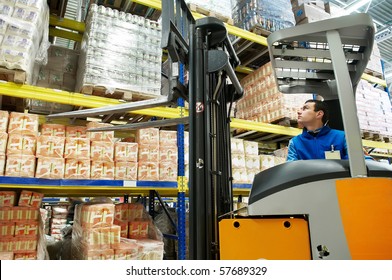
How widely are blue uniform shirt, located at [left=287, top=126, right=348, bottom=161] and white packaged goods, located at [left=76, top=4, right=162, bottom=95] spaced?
1.88 m

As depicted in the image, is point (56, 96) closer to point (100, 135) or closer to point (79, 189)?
point (100, 135)

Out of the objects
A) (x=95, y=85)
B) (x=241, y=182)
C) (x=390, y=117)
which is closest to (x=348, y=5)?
(x=390, y=117)

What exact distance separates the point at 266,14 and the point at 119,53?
289 centimetres

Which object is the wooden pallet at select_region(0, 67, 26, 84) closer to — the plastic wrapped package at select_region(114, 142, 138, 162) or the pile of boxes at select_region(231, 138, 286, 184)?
the plastic wrapped package at select_region(114, 142, 138, 162)

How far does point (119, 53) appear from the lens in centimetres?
379

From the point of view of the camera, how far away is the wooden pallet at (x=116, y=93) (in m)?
3.57

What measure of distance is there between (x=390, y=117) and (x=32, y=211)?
23.6ft

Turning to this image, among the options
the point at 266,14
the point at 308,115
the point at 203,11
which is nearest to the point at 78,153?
the point at 308,115

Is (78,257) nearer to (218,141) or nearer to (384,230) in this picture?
(218,141)

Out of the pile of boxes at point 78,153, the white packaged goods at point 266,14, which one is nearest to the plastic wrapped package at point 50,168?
the pile of boxes at point 78,153

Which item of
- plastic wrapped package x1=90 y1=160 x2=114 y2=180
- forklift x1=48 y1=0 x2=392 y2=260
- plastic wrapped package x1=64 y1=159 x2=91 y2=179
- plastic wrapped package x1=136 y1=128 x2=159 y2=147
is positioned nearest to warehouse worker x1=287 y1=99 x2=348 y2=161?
forklift x1=48 y1=0 x2=392 y2=260

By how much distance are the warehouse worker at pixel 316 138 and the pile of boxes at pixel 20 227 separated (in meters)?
2.84

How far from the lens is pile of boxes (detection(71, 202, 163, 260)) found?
10.6 ft

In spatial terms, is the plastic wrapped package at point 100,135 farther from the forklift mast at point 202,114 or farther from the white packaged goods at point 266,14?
the white packaged goods at point 266,14
